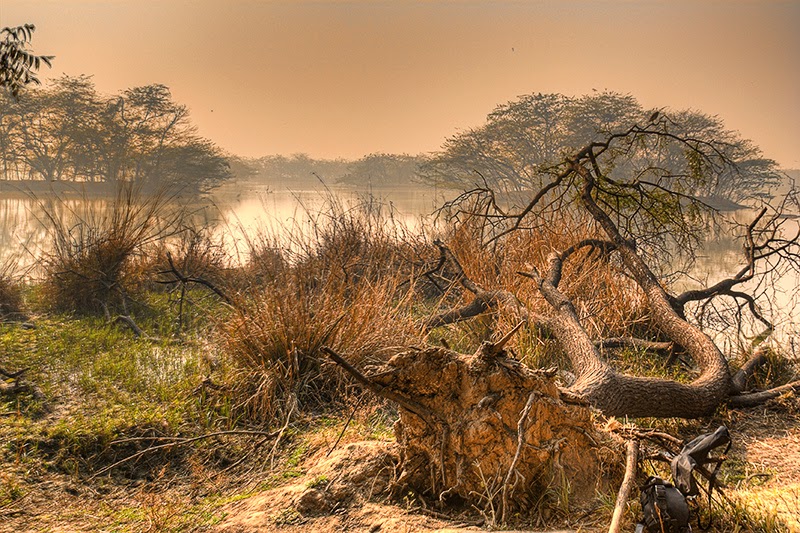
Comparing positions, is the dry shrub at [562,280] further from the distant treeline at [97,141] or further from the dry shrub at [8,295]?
the distant treeline at [97,141]

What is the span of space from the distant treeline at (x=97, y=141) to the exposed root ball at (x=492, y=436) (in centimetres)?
2444

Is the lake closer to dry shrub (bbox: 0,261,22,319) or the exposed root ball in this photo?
dry shrub (bbox: 0,261,22,319)

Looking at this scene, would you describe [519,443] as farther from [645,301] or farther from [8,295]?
[8,295]

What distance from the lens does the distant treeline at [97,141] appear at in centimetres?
2569

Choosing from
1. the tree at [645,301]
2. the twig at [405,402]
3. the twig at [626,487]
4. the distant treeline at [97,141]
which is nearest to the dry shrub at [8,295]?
the tree at [645,301]

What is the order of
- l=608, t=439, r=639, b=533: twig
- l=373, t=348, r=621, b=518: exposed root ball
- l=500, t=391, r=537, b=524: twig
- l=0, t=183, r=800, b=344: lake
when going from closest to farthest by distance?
l=608, t=439, r=639, b=533: twig → l=500, t=391, r=537, b=524: twig → l=373, t=348, r=621, b=518: exposed root ball → l=0, t=183, r=800, b=344: lake

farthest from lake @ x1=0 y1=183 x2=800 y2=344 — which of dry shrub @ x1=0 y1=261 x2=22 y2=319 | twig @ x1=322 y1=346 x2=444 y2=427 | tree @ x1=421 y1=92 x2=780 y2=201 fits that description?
tree @ x1=421 y1=92 x2=780 y2=201

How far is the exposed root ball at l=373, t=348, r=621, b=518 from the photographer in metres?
2.16

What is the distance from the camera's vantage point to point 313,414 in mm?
3621

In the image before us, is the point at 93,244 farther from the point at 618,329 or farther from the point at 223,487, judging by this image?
the point at 618,329

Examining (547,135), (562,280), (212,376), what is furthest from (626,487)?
(547,135)

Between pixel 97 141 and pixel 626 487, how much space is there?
2755cm

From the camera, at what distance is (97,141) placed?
25.8m

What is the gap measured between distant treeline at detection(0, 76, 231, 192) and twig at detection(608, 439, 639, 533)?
24955mm
